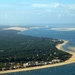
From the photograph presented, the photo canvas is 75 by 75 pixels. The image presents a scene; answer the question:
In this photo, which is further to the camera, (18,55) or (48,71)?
(18,55)

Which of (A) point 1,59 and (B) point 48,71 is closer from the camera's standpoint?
(B) point 48,71

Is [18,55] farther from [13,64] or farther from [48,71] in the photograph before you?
[48,71]

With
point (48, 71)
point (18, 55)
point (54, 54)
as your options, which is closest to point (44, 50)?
point (54, 54)

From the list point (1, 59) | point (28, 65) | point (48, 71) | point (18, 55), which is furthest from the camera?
point (18, 55)

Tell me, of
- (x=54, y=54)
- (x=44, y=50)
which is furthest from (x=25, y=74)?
(x=44, y=50)

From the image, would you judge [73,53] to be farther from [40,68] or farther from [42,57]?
[40,68]

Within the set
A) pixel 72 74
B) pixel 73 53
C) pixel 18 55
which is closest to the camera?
pixel 72 74

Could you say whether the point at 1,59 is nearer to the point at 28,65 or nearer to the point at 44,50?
the point at 28,65

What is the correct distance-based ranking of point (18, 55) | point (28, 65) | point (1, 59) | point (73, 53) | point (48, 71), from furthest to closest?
point (73, 53) < point (18, 55) < point (1, 59) < point (28, 65) < point (48, 71)

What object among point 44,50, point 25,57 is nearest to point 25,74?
point 25,57
